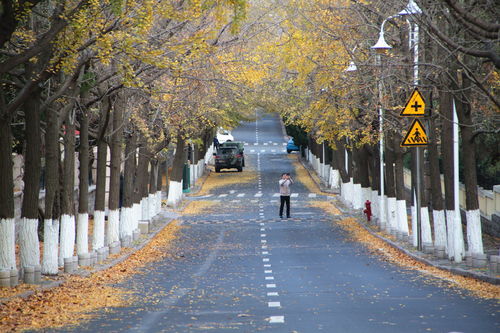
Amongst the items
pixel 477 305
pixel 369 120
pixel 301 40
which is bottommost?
pixel 477 305

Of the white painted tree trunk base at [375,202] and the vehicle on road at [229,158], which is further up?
the vehicle on road at [229,158]

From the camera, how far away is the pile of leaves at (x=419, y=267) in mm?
17062

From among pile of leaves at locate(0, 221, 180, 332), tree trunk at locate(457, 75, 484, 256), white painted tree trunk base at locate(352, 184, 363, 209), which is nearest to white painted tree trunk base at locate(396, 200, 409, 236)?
tree trunk at locate(457, 75, 484, 256)

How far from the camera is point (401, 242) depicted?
2958cm

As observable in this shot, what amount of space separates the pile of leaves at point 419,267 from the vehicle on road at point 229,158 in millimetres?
38692

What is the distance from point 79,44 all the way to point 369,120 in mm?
19049

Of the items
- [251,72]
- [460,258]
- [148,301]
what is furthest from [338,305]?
[251,72]

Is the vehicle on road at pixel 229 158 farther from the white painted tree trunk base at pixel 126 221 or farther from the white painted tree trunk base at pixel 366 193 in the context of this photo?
the white painted tree trunk base at pixel 126 221

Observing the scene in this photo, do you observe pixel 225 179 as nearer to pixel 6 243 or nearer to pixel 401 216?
pixel 401 216

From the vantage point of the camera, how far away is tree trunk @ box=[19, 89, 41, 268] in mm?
18938

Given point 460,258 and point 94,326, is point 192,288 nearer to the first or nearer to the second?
point 94,326

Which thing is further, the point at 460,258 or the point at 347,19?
the point at 347,19

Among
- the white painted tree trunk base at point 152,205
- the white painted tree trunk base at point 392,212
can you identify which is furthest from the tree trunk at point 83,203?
the white painted tree trunk base at point 152,205

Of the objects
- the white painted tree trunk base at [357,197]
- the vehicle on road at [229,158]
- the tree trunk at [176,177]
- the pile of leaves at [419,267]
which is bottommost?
the pile of leaves at [419,267]
